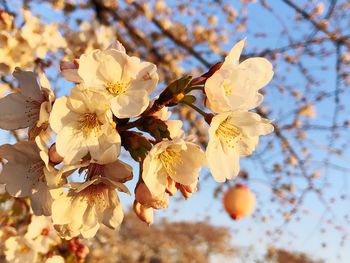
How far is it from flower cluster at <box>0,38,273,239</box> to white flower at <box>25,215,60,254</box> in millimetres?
786

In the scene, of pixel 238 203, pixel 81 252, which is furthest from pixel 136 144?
pixel 238 203

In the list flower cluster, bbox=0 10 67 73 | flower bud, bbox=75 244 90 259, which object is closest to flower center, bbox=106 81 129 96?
flower bud, bbox=75 244 90 259

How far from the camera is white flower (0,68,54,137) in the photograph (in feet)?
2.54

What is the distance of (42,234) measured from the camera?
5.20 feet

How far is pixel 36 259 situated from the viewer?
1512 millimetres

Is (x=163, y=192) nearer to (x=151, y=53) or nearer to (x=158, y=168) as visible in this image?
(x=158, y=168)

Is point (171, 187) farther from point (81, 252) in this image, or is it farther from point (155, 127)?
point (81, 252)

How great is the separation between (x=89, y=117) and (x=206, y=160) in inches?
8.1

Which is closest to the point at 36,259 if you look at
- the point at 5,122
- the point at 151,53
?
the point at 5,122

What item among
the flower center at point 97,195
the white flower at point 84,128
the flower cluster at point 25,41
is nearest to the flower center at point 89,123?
the white flower at point 84,128

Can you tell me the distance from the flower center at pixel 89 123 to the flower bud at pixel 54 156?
0.18ft

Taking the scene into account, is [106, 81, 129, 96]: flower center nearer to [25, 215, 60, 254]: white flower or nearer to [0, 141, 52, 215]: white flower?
[0, 141, 52, 215]: white flower

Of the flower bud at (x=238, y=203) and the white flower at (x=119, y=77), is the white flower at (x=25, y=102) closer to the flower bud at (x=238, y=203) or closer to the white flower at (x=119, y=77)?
the white flower at (x=119, y=77)

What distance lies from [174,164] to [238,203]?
1.58 m
